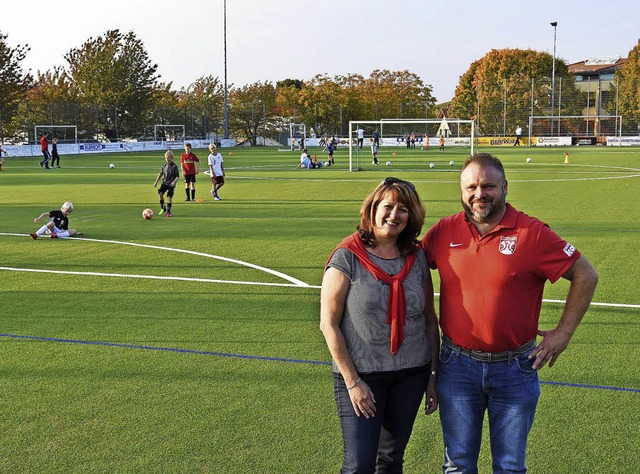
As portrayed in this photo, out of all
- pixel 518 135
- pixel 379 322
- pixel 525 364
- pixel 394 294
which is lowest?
pixel 525 364

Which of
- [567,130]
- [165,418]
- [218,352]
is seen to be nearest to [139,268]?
[218,352]

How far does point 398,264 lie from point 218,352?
13.2 ft

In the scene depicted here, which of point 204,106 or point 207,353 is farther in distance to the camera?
point 204,106

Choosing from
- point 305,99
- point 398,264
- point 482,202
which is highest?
point 305,99

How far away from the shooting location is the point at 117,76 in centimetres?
8175

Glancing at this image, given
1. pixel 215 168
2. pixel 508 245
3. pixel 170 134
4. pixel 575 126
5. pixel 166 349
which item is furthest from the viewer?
pixel 170 134

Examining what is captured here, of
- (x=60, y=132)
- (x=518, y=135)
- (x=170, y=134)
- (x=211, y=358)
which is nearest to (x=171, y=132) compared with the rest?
(x=170, y=134)

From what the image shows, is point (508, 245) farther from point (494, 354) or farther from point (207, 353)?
point (207, 353)

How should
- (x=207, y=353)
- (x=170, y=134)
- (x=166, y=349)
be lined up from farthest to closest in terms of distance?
1. (x=170, y=134)
2. (x=166, y=349)
3. (x=207, y=353)

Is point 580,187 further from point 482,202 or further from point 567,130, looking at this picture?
point 567,130

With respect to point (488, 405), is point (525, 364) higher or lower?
higher

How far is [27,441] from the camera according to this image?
18.2ft

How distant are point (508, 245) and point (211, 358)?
4242mm

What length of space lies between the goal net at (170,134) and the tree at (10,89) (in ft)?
43.6
